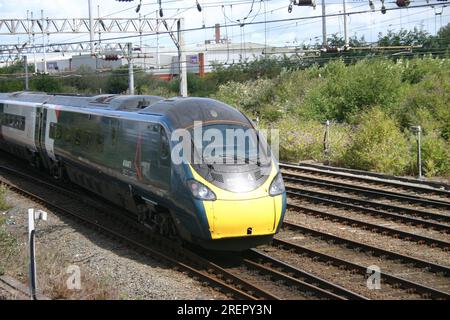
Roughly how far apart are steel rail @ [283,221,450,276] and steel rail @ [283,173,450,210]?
4.02m

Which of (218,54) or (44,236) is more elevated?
(218,54)

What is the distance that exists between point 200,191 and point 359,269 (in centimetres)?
283

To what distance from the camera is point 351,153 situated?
73.0 feet

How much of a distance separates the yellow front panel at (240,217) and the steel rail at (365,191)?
6.55m

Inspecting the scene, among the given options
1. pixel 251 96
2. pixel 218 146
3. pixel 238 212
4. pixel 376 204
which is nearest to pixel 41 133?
pixel 376 204

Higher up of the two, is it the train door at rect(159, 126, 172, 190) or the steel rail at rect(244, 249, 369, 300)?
the train door at rect(159, 126, 172, 190)

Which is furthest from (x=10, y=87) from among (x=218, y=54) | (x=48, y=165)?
(x=48, y=165)

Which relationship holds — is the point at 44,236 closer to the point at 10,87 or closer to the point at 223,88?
the point at 223,88

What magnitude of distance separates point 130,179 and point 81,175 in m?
4.29

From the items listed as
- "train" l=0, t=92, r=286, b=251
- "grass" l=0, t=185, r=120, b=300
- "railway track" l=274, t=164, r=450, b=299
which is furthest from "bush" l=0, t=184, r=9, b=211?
"railway track" l=274, t=164, r=450, b=299

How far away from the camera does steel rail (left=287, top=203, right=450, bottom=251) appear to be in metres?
11.6

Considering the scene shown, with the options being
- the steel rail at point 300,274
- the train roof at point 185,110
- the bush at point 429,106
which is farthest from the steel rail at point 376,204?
the bush at point 429,106

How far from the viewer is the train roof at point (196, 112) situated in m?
11.1

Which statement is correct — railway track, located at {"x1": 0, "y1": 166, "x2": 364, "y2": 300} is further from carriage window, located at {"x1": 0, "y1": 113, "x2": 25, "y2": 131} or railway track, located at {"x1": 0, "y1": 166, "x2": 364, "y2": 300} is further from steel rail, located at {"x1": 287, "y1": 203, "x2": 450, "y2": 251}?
carriage window, located at {"x1": 0, "y1": 113, "x2": 25, "y2": 131}
